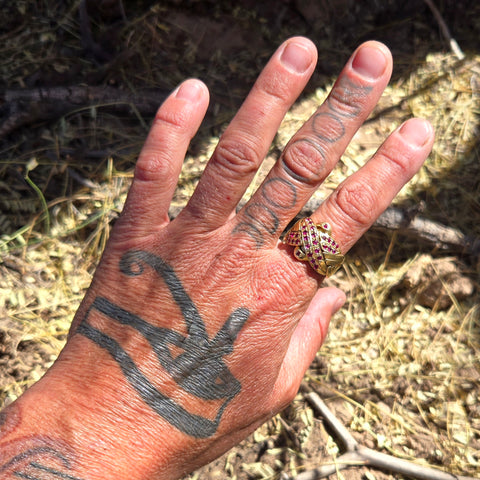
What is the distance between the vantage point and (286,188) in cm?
200

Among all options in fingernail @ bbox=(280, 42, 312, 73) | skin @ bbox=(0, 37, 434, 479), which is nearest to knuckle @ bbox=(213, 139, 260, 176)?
skin @ bbox=(0, 37, 434, 479)

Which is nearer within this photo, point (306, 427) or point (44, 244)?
point (306, 427)

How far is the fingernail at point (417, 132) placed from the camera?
6.62 feet

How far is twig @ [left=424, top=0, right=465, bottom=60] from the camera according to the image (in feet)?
13.8

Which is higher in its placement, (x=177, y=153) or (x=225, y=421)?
(x=177, y=153)

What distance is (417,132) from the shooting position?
2027mm

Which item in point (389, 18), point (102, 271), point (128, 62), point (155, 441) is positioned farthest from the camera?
point (389, 18)

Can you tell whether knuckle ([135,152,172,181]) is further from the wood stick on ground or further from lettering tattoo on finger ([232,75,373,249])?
the wood stick on ground

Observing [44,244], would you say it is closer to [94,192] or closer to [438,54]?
[94,192]

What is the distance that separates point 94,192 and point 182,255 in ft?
5.44

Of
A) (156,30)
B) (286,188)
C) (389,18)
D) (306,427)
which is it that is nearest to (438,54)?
(389,18)

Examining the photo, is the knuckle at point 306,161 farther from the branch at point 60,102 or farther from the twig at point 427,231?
the branch at point 60,102

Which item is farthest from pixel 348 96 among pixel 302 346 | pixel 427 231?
pixel 427 231

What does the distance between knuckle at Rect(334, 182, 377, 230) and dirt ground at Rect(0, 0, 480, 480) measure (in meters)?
1.12
